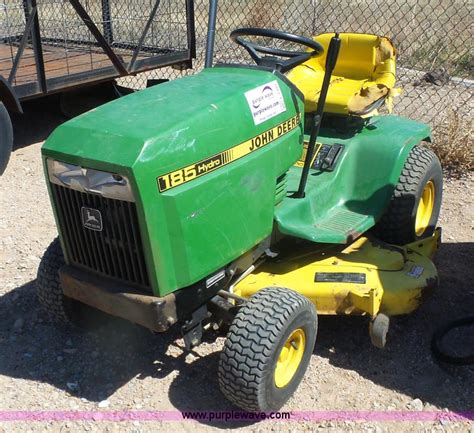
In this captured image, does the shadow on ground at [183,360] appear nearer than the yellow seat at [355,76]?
Yes

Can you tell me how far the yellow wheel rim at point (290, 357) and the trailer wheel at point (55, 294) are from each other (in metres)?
1.05

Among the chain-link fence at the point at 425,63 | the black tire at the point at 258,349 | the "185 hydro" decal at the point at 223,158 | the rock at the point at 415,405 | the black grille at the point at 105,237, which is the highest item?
the "185 hydro" decal at the point at 223,158

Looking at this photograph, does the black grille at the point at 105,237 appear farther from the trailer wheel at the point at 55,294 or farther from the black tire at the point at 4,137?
the black tire at the point at 4,137

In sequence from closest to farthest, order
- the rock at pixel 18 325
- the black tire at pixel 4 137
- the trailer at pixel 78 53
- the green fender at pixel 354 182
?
1. the green fender at pixel 354 182
2. the rock at pixel 18 325
3. the black tire at pixel 4 137
4. the trailer at pixel 78 53

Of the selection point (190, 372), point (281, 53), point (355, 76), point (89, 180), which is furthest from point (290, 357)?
point (355, 76)

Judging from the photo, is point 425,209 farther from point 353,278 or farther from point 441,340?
point 353,278

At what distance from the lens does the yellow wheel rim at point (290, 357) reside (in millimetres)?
2785

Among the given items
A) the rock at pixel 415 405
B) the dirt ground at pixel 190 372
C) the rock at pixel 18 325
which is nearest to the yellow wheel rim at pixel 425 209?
the dirt ground at pixel 190 372

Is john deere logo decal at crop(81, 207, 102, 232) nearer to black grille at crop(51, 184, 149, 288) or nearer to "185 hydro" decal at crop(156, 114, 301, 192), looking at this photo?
black grille at crop(51, 184, 149, 288)

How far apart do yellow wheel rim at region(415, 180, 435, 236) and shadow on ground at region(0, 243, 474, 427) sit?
0.51 metres

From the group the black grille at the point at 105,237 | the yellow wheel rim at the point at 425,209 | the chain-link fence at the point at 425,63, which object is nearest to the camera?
the black grille at the point at 105,237

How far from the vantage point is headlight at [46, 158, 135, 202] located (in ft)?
7.79

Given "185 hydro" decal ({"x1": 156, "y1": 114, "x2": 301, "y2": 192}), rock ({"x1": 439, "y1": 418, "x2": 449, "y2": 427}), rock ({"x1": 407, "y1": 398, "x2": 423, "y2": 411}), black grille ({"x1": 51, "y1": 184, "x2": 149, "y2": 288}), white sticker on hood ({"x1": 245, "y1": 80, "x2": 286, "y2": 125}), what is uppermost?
white sticker on hood ({"x1": 245, "y1": 80, "x2": 286, "y2": 125})

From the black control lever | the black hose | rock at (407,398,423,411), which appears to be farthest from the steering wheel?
rock at (407,398,423,411)
